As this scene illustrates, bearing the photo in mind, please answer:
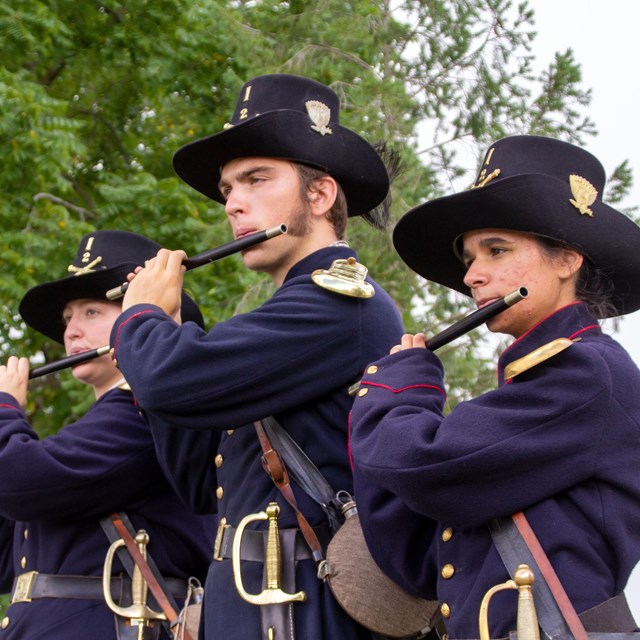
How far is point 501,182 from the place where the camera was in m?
3.45

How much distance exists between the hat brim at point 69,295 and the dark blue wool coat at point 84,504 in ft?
1.84

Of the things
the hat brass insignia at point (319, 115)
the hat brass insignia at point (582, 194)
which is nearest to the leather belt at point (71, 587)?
the hat brass insignia at point (319, 115)

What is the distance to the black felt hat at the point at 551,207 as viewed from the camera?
343 centimetres

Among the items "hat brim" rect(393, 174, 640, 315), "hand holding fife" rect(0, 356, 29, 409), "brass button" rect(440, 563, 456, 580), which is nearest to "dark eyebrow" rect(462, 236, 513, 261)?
"hat brim" rect(393, 174, 640, 315)

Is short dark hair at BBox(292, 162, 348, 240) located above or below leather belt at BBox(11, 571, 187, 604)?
above

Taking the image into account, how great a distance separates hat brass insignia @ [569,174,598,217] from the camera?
3.45 m

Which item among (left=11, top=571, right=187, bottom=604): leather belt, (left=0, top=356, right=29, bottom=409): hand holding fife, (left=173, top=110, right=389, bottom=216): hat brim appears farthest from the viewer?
(left=0, top=356, right=29, bottom=409): hand holding fife

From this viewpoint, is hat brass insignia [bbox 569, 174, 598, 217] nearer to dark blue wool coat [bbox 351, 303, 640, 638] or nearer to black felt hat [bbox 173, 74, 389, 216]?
dark blue wool coat [bbox 351, 303, 640, 638]

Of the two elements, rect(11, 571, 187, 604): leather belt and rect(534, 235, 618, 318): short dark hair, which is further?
rect(11, 571, 187, 604): leather belt

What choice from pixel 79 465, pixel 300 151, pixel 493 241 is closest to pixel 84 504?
pixel 79 465

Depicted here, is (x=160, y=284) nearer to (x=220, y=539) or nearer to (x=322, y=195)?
(x=322, y=195)

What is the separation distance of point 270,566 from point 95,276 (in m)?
2.04

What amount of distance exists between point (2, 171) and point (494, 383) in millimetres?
4959

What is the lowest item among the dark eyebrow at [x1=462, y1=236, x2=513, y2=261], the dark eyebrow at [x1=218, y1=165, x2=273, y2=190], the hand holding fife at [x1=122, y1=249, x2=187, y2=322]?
the hand holding fife at [x1=122, y1=249, x2=187, y2=322]
